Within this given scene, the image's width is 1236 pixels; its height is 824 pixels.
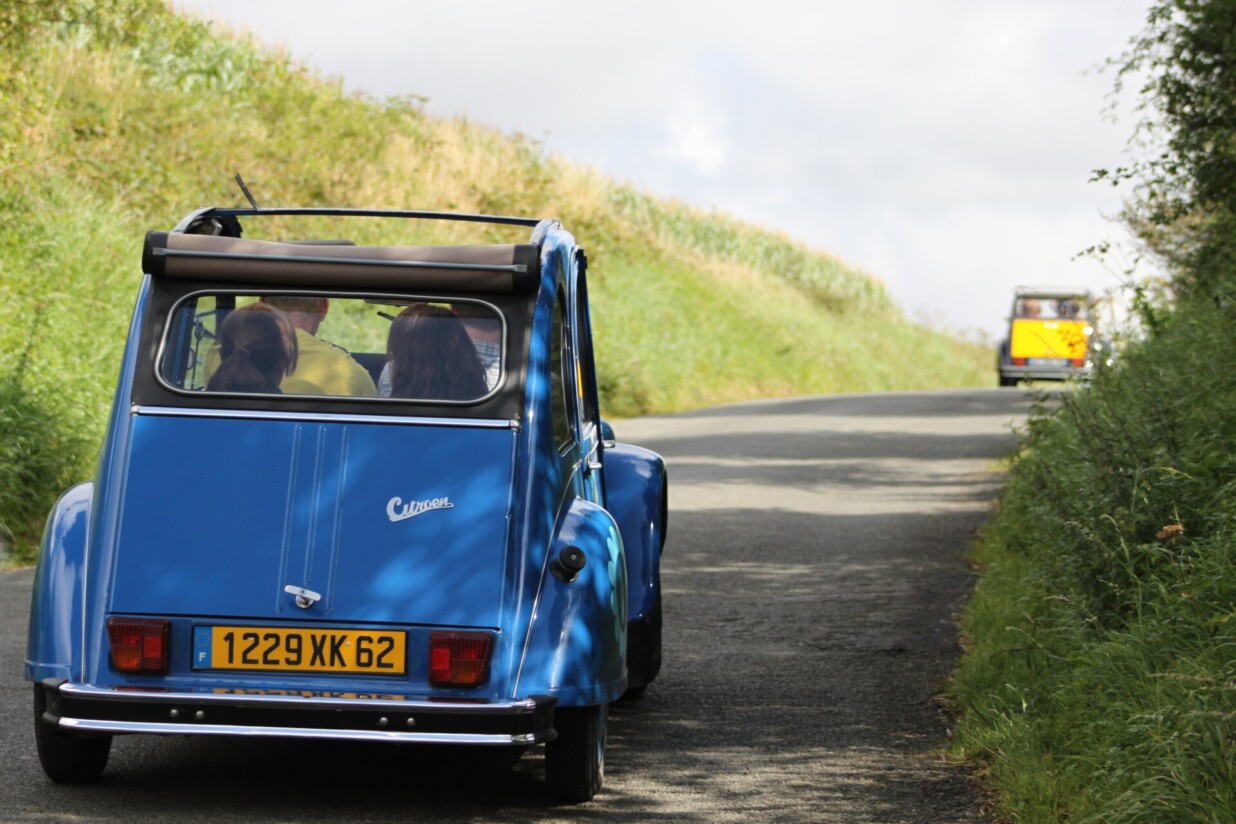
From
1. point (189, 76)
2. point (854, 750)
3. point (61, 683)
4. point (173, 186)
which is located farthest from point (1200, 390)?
point (189, 76)

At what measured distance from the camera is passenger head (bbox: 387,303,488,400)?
5934 millimetres

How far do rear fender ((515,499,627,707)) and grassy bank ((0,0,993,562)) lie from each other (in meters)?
6.78

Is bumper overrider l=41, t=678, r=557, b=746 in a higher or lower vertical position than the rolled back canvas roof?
lower

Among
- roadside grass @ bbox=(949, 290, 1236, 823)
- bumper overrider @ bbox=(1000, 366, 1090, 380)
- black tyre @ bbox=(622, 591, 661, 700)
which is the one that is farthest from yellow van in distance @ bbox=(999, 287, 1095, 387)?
black tyre @ bbox=(622, 591, 661, 700)

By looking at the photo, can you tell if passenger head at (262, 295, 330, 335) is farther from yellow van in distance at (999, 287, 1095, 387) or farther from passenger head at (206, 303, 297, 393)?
yellow van in distance at (999, 287, 1095, 387)

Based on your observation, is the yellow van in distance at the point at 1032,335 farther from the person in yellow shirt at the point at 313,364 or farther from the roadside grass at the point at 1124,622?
the person in yellow shirt at the point at 313,364

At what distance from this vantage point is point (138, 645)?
5500 mm

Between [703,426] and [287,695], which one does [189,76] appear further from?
[287,695]

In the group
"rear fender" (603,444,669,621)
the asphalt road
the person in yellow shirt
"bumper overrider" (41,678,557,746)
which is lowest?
the asphalt road

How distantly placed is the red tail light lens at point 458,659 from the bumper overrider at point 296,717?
91 millimetres

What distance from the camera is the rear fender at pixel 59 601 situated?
5.60 m

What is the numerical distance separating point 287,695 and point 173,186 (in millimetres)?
17790

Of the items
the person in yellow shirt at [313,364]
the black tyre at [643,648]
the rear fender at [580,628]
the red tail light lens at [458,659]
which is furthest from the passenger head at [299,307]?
the black tyre at [643,648]

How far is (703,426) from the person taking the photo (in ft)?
80.4
